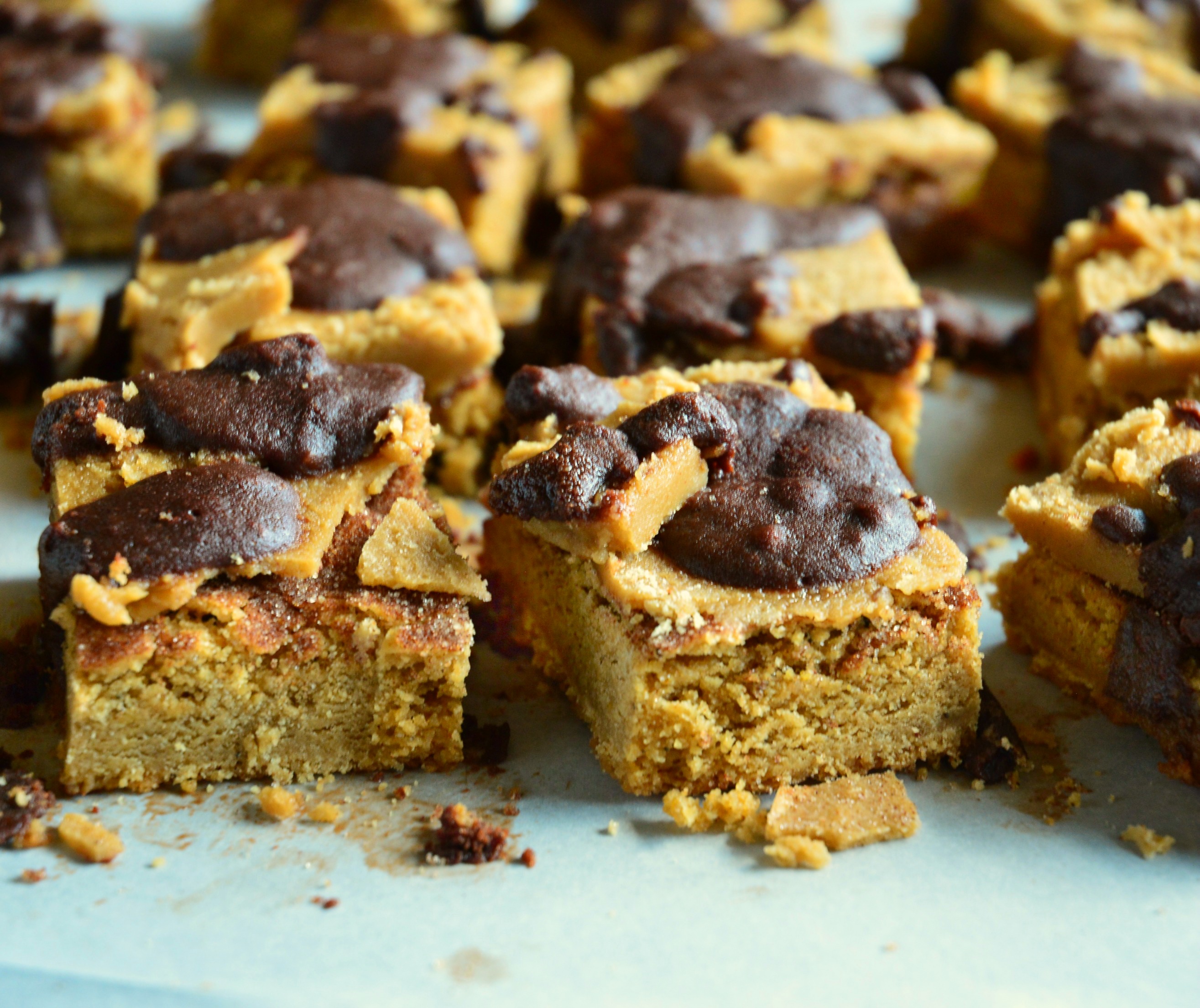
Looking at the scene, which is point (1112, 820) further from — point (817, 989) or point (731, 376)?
point (731, 376)

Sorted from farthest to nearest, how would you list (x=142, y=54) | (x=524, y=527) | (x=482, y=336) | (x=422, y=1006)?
(x=142, y=54) < (x=482, y=336) < (x=524, y=527) < (x=422, y=1006)

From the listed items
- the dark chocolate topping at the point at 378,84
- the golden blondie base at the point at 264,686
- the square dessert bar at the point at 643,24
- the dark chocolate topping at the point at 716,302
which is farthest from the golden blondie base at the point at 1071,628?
the square dessert bar at the point at 643,24

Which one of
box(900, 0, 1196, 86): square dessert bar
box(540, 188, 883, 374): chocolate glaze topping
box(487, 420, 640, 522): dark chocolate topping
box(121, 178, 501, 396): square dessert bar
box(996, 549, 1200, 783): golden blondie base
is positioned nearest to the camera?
box(487, 420, 640, 522): dark chocolate topping

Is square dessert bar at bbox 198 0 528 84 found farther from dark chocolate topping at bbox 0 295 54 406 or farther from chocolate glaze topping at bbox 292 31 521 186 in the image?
dark chocolate topping at bbox 0 295 54 406

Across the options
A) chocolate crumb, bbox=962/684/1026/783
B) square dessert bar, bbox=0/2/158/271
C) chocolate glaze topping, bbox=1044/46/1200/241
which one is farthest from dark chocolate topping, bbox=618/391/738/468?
square dessert bar, bbox=0/2/158/271

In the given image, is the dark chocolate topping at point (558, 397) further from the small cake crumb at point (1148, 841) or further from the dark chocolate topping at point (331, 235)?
the small cake crumb at point (1148, 841)

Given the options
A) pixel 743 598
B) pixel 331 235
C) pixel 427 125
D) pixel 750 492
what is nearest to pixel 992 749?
pixel 743 598

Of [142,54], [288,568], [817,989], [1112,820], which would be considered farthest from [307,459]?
[142,54]
